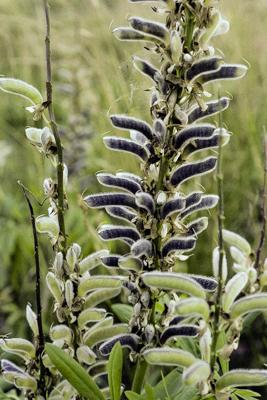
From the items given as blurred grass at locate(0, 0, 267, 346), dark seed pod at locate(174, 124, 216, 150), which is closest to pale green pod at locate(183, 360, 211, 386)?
dark seed pod at locate(174, 124, 216, 150)

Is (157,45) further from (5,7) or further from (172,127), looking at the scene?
(5,7)

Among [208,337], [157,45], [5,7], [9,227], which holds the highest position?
[5,7]

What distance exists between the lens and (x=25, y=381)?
124 cm

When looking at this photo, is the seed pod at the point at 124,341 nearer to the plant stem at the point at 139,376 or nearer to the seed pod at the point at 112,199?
the plant stem at the point at 139,376

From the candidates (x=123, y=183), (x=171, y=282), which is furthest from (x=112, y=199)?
(x=171, y=282)

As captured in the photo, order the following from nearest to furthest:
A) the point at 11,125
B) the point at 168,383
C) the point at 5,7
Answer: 1. the point at 168,383
2. the point at 11,125
3. the point at 5,7

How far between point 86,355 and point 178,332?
163 mm

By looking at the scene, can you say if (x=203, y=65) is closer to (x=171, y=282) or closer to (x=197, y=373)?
(x=171, y=282)

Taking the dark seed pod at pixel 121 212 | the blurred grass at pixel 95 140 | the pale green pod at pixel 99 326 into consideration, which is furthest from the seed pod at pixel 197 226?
the blurred grass at pixel 95 140

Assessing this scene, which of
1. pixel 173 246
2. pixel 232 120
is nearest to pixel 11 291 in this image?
pixel 232 120

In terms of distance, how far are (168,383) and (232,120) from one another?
3.01 meters

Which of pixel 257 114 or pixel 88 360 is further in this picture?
pixel 257 114

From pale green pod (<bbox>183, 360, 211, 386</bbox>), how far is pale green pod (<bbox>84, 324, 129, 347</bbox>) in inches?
9.1

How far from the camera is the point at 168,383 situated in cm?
125
